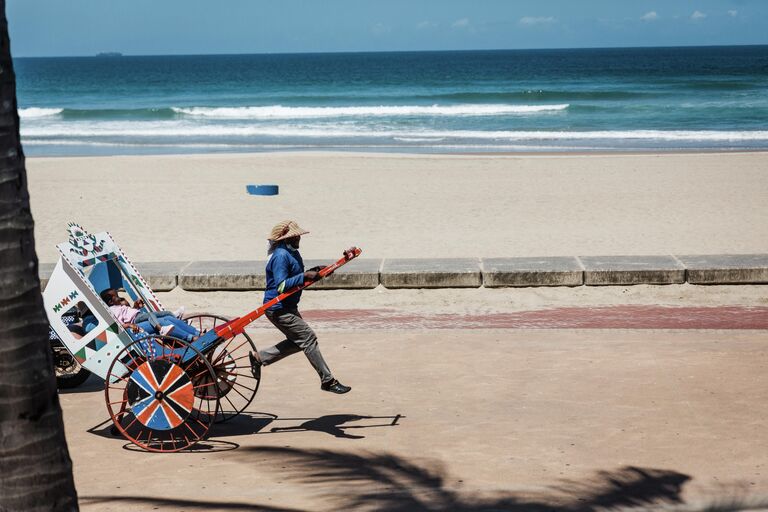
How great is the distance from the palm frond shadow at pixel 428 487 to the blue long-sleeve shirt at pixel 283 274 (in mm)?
1192

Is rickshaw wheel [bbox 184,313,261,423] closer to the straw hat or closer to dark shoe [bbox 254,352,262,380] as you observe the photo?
dark shoe [bbox 254,352,262,380]

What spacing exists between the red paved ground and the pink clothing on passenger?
3.24 meters

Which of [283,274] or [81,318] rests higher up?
[283,274]

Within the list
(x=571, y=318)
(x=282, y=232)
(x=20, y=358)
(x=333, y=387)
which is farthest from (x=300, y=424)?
(x=20, y=358)

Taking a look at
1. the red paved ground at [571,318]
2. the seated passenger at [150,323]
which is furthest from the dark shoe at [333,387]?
the red paved ground at [571,318]

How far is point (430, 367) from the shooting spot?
361 inches

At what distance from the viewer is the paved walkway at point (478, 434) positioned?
629cm

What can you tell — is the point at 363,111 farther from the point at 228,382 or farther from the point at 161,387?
the point at 161,387

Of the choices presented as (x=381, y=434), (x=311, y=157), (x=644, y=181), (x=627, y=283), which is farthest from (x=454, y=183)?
(x=381, y=434)

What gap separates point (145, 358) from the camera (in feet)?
24.1

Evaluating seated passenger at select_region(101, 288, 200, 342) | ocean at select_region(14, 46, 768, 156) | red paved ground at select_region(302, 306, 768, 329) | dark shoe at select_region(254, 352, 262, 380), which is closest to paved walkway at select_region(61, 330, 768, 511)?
dark shoe at select_region(254, 352, 262, 380)

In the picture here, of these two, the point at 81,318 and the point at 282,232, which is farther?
the point at 81,318

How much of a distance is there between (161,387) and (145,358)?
0.38 m

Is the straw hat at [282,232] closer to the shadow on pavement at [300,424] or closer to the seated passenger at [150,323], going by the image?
the seated passenger at [150,323]
